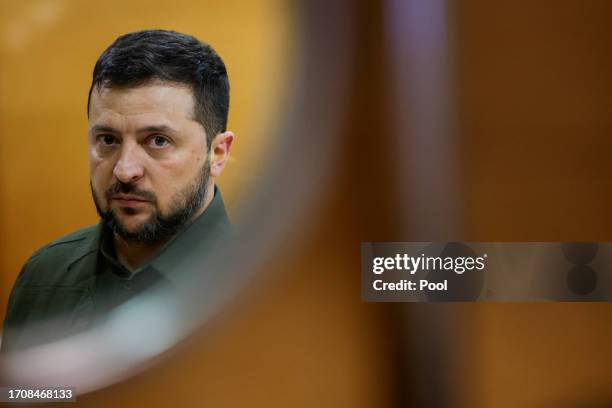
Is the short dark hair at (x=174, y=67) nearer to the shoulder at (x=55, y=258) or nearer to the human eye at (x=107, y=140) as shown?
the human eye at (x=107, y=140)

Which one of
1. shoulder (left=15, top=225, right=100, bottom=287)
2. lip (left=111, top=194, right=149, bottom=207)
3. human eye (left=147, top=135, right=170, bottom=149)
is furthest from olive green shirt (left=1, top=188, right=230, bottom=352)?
human eye (left=147, top=135, right=170, bottom=149)

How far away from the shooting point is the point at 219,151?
1773 millimetres

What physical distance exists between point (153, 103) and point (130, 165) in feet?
0.62

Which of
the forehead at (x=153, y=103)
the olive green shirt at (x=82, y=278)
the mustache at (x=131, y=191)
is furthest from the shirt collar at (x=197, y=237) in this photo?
the forehead at (x=153, y=103)

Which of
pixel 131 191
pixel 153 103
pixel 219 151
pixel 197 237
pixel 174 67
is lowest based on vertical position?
pixel 197 237

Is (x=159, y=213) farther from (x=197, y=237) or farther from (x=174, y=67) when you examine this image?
(x=174, y=67)

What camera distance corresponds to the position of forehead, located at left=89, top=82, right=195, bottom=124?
173 cm

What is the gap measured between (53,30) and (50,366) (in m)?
1.00

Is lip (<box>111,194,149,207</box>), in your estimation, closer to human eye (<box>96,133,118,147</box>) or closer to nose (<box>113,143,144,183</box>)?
nose (<box>113,143,144,183</box>)

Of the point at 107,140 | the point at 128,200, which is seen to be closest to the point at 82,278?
the point at 128,200

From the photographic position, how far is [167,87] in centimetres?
174

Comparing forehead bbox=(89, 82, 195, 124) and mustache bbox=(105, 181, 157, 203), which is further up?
forehead bbox=(89, 82, 195, 124)

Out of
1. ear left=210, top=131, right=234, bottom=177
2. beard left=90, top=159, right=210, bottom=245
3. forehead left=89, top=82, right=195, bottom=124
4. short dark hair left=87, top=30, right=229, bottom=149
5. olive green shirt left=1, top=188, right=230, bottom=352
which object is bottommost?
olive green shirt left=1, top=188, right=230, bottom=352

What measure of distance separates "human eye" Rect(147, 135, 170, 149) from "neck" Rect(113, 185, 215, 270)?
182 millimetres
